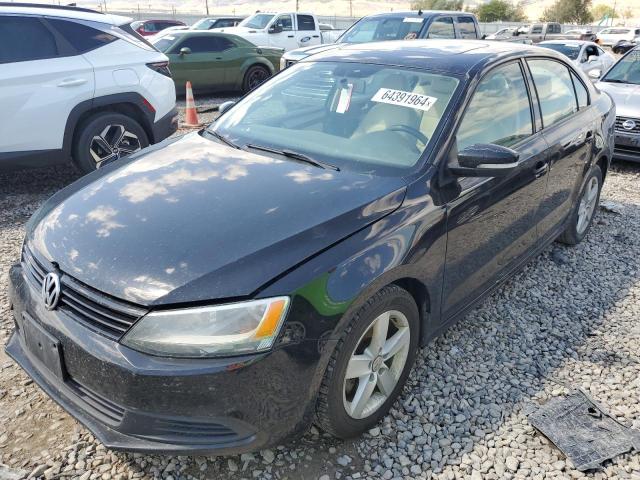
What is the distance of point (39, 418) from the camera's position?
2559 mm

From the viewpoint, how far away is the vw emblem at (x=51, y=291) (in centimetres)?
212

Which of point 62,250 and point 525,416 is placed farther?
point 525,416

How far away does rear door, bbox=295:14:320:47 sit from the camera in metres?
15.3

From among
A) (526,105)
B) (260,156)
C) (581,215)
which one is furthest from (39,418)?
(581,215)

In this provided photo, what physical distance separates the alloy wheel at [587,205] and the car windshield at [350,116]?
223 cm

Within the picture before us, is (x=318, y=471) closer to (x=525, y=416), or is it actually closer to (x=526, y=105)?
(x=525, y=416)

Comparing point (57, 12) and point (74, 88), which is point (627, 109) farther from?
point (57, 12)

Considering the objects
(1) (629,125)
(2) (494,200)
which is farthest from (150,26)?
(2) (494,200)

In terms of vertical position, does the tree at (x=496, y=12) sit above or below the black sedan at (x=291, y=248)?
below

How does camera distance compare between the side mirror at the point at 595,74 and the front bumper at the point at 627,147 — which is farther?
the side mirror at the point at 595,74

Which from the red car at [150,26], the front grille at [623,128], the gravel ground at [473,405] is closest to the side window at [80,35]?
the gravel ground at [473,405]

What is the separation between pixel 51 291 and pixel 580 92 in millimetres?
3993

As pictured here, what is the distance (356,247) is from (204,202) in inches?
29.1

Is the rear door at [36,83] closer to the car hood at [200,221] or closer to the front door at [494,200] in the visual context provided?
the car hood at [200,221]
